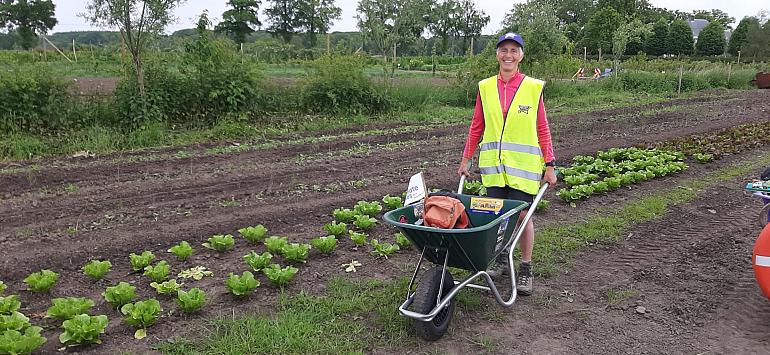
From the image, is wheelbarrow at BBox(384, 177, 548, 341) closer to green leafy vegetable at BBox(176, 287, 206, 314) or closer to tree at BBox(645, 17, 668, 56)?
green leafy vegetable at BBox(176, 287, 206, 314)

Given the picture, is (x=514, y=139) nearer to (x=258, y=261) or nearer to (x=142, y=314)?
(x=258, y=261)

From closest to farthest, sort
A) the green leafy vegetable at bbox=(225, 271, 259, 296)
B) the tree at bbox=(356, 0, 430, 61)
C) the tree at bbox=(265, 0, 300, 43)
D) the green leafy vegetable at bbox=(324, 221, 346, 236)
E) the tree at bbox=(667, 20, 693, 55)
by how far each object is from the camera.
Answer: the green leafy vegetable at bbox=(225, 271, 259, 296) < the green leafy vegetable at bbox=(324, 221, 346, 236) < the tree at bbox=(356, 0, 430, 61) < the tree at bbox=(667, 20, 693, 55) < the tree at bbox=(265, 0, 300, 43)

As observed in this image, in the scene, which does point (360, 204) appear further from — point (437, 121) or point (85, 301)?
point (437, 121)

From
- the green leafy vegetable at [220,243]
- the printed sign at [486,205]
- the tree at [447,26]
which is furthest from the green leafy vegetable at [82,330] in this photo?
the tree at [447,26]

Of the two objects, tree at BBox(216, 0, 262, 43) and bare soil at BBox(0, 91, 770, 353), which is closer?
bare soil at BBox(0, 91, 770, 353)

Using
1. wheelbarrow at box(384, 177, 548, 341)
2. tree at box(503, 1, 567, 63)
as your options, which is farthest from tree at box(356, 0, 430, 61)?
wheelbarrow at box(384, 177, 548, 341)

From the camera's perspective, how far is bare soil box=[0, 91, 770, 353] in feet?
12.9

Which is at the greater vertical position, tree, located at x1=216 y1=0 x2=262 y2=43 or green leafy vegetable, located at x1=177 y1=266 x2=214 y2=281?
tree, located at x1=216 y1=0 x2=262 y2=43

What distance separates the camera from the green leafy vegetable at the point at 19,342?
10.8 feet

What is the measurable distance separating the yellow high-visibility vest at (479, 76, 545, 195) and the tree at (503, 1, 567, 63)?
48.5 feet

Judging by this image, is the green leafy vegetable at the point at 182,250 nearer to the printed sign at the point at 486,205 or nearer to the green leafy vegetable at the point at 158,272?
the green leafy vegetable at the point at 158,272

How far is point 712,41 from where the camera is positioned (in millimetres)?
49156

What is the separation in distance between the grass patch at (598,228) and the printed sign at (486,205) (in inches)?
46.0

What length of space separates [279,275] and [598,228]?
351cm
